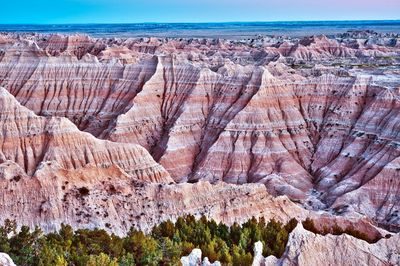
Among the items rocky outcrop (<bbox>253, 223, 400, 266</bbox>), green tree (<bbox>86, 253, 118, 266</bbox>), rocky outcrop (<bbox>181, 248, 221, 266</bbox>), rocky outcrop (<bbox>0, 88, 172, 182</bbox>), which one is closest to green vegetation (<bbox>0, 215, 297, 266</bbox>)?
green tree (<bbox>86, 253, 118, 266</bbox>)

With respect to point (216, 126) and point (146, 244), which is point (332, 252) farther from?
point (216, 126)

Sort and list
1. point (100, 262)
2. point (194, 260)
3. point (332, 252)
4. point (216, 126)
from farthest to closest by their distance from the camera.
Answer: point (216, 126) < point (194, 260) < point (332, 252) < point (100, 262)

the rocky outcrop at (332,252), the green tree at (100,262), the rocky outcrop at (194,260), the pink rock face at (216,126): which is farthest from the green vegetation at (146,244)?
the pink rock face at (216,126)

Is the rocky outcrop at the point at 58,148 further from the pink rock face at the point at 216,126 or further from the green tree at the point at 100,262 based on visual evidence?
the green tree at the point at 100,262

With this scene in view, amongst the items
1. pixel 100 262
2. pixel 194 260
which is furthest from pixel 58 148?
pixel 100 262

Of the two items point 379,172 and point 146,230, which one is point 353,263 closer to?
point 146,230

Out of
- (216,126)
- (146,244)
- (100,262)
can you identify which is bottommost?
(216,126)

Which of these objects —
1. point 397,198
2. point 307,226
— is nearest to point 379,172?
point 397,198
